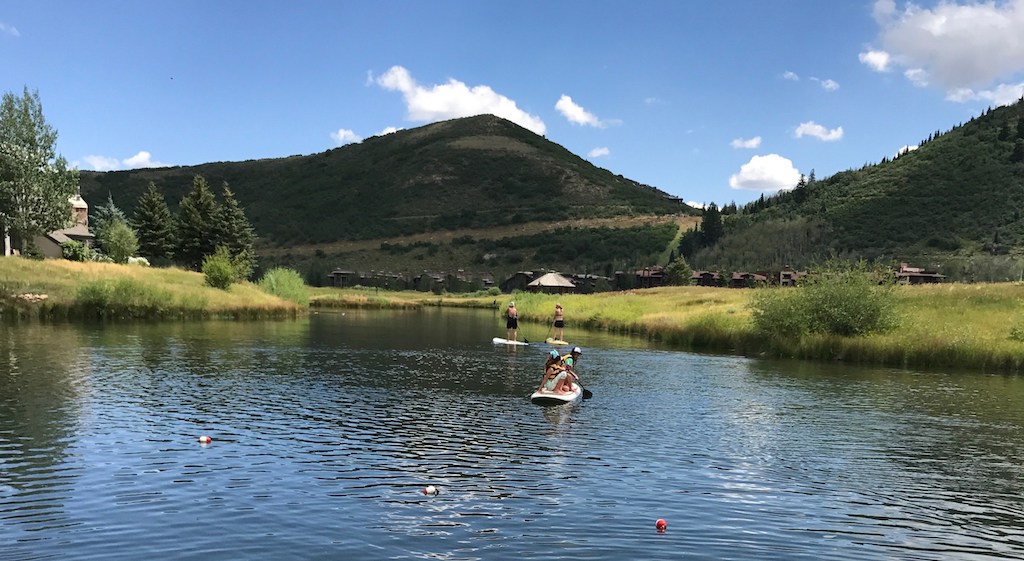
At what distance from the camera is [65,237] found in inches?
3932

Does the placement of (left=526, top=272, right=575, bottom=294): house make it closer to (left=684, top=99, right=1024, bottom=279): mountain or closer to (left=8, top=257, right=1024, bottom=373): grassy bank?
(left=684, top=99, right=1024, bottom=279): mountain

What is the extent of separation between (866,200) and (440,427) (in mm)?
173167

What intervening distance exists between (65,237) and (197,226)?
58.8ft

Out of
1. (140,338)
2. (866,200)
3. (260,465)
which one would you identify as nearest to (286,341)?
(140,338)

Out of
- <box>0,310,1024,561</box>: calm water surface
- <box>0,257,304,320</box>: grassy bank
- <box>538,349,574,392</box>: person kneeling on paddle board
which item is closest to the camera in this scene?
<box>0,310,1024,561</box>: calm water surface

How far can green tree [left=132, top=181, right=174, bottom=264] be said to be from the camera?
103688mm

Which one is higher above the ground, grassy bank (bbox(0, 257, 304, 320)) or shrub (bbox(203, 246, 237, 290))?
shrub (bbox(203, 246, 237, 290))

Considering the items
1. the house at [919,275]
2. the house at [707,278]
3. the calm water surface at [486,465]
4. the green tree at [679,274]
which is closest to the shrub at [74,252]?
the calm water surface at [486,465]

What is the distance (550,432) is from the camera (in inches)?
853

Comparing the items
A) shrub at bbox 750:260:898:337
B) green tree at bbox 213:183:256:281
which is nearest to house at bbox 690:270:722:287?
green tree at bbox 213:183:256:281

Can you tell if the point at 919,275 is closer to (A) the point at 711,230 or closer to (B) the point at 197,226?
(A) the point at 711,230

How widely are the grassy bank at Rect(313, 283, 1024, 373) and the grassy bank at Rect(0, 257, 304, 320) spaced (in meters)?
32.8

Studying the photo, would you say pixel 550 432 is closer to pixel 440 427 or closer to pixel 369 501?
pixel 440 427

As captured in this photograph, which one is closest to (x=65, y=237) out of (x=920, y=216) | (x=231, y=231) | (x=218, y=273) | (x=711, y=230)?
(x=231, y=231)
